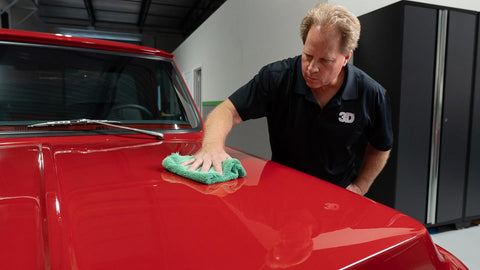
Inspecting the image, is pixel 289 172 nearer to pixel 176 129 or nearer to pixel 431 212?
pixel 176 129

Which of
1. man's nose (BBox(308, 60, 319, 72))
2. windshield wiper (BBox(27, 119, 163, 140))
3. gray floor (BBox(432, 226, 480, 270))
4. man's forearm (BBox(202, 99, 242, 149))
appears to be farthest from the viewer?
gray floor (BBox(432, 226, 480, 270))

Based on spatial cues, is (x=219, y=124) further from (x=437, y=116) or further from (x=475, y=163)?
(x=475, y=163)

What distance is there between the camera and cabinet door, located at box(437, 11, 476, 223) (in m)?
2.96

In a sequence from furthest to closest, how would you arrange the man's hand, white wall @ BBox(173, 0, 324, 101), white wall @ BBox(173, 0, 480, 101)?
white wall @ BBox(173, 0, 324, 101) < white wall @ BBox(173, 0, 480, 101) < the man's hand

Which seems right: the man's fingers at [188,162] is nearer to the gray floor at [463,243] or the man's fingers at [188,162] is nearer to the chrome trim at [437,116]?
the gray floor at [463,243]

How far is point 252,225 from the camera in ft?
2.01

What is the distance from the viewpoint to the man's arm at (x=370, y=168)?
1.81 meters

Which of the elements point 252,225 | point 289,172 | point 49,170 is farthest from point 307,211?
point 49,170

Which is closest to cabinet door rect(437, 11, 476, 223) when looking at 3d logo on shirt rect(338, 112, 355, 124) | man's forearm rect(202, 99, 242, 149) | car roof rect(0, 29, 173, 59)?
3d logo on shirt rect(338, 112, 355, 124)

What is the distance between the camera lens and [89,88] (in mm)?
1576

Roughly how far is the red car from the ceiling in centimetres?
1012

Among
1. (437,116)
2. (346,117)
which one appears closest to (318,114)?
(346,117)

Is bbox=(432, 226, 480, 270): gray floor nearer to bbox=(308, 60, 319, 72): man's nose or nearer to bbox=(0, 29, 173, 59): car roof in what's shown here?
bbox=(308, 60, 319, 72): man's nose

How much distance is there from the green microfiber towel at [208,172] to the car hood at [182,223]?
0.03 meters
